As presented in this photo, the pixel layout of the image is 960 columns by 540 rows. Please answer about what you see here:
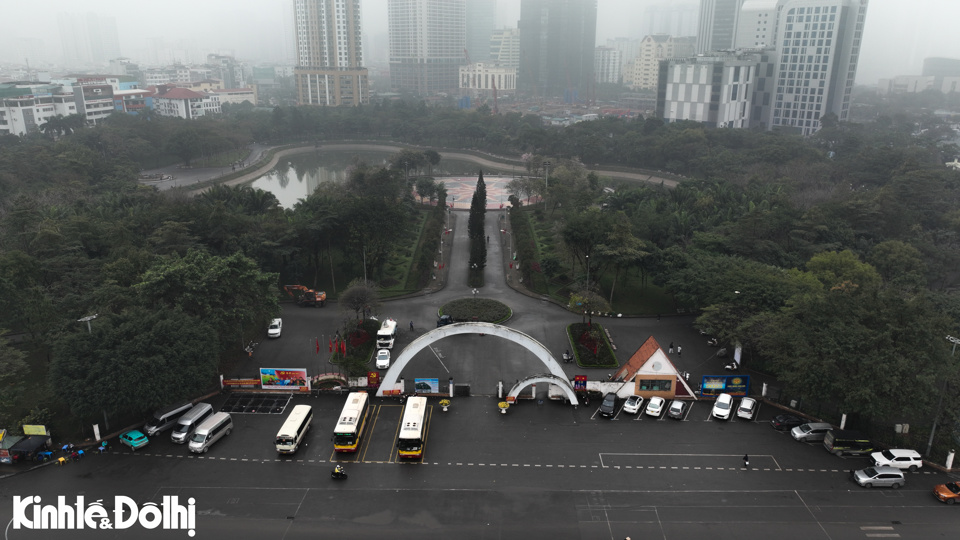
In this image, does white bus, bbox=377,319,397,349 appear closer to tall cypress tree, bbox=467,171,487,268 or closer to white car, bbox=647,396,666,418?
tall cypress tree, bbox=467,171,487,268

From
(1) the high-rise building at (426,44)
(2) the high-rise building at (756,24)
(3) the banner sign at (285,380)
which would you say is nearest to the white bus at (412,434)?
(3) the banner sign at (285,380)

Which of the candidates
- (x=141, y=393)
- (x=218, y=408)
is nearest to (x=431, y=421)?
(x=218, y=408)

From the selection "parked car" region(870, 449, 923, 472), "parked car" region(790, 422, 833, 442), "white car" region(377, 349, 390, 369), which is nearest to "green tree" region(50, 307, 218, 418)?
"white car" region(377, 349, 390, 369)

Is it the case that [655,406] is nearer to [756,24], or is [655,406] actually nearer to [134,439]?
[134,439]

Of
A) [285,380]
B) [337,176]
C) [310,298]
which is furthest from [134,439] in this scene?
[337,176]

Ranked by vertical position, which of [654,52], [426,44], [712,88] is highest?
[426,44]

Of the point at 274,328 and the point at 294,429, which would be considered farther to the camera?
the point at 274,328

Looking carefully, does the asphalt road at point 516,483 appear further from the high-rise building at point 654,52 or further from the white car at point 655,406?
the high-rise building at point 654,52
